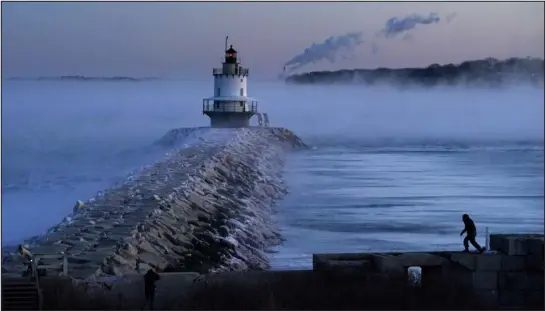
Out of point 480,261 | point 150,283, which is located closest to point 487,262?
point 480,261

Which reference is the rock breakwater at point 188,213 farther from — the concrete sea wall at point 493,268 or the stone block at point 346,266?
the concrete sea wall at point 493,268

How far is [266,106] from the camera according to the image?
13664 mm

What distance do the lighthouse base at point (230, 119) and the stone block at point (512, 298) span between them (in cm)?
499

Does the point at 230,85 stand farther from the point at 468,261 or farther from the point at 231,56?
the point at 468,261

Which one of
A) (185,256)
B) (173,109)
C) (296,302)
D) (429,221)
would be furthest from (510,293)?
(173,109)

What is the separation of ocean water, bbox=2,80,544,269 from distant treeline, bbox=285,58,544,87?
0.18m

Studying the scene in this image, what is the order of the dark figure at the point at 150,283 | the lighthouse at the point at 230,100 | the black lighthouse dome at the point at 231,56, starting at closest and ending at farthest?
1. the dark figure at the point at 150,283
2. the black lighthouse dome at the point at 231,56
3. the lighthouse at the point at 230,100

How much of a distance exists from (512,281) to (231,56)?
4554 millimetres

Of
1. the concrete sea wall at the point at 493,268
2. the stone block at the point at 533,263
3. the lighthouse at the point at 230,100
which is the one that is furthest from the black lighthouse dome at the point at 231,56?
the stone block at the point at 533,263

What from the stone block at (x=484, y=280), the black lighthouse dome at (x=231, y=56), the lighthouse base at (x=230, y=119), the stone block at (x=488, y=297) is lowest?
the stone block at (x=488, y=297)

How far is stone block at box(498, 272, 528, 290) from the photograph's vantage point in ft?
32.5

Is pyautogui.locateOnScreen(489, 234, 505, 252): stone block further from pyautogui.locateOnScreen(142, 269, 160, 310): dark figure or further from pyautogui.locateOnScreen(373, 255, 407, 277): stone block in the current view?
pyautogui.locateOnScreen(142, 269, 160, 310): dark figure

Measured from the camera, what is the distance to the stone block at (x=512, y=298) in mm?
9906

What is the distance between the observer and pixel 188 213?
14.9 metres
